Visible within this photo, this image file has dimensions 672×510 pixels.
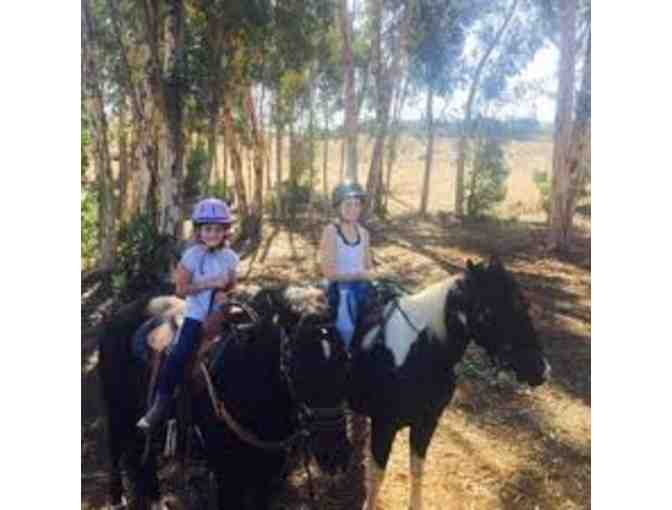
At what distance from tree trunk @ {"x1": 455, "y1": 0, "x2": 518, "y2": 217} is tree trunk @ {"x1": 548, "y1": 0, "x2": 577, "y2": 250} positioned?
22 cm

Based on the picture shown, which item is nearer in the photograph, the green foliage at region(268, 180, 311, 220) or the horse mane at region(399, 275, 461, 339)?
the horse mane at region(399, 275, 461, 339)

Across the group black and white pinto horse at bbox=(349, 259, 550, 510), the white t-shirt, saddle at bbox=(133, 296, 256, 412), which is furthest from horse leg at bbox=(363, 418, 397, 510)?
the white t-shirt

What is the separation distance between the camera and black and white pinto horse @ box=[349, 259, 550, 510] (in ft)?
9.33

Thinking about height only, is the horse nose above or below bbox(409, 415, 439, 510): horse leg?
above

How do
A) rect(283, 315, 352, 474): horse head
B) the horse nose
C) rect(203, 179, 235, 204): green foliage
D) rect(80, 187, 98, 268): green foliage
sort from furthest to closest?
rect(80, 187, 98, 268): green foliage
rect(203, 179, 235, 204): green foliage
the horse nose
rect(283, 315, 352, 474): horse head

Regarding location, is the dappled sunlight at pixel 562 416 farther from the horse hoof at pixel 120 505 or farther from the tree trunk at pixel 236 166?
the horse hoof at pixel 120 505

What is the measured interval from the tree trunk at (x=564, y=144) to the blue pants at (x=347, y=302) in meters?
0.77

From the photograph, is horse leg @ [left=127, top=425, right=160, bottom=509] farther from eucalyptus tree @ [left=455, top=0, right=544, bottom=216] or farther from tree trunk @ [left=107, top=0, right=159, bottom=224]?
eucalyptus tree @ [left=455, top=0, right=544, bottom=216]

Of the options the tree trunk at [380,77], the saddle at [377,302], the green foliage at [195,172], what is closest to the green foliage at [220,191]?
the green foliage at [195,172]
